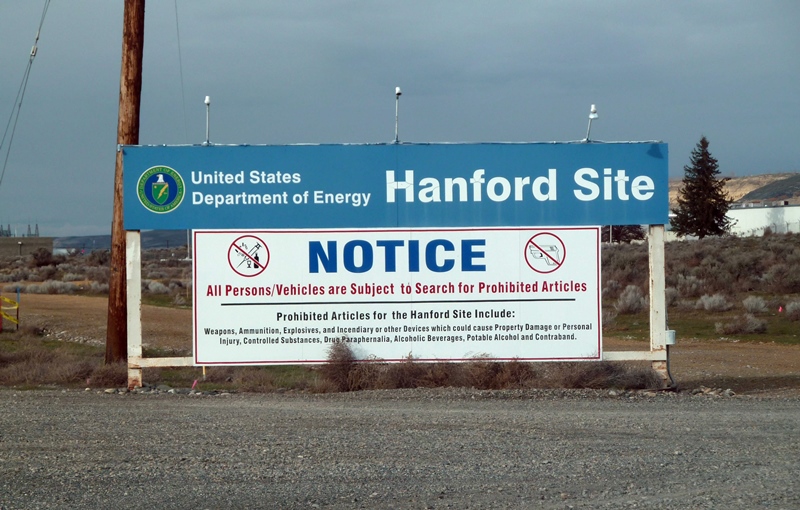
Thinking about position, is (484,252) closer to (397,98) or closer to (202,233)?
(397,98)

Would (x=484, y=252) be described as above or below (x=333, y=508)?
above

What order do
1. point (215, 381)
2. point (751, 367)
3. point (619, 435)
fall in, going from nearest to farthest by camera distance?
point (619, 435) < point (215, 381) < point (751, 367)

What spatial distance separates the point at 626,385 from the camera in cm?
1400

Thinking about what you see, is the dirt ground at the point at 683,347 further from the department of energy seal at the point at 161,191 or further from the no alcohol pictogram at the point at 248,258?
the department of energy seal at the point at 161,191

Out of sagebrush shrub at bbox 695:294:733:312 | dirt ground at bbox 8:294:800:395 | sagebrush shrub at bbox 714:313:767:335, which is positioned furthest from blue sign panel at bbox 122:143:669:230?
sagebrush shrub at bbox 695:294:733:312

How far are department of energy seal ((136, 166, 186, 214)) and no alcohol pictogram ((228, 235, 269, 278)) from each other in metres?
1.11

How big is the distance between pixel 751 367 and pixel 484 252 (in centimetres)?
802

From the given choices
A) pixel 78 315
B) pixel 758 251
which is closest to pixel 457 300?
pixel 78 315

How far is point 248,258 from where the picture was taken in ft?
45.2

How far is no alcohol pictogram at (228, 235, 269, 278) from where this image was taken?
1377cm

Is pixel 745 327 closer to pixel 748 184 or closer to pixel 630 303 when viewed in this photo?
pixel 630 303

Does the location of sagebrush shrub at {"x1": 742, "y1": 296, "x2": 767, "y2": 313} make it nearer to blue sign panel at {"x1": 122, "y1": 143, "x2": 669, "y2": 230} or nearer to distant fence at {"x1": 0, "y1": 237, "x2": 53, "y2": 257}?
blue sign panel at {"x1": 122, "y1": 143, "x2": 669, "y2": 230}

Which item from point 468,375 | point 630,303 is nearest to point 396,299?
point 468,375

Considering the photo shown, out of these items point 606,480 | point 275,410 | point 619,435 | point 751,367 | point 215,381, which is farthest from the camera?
point 751,367
